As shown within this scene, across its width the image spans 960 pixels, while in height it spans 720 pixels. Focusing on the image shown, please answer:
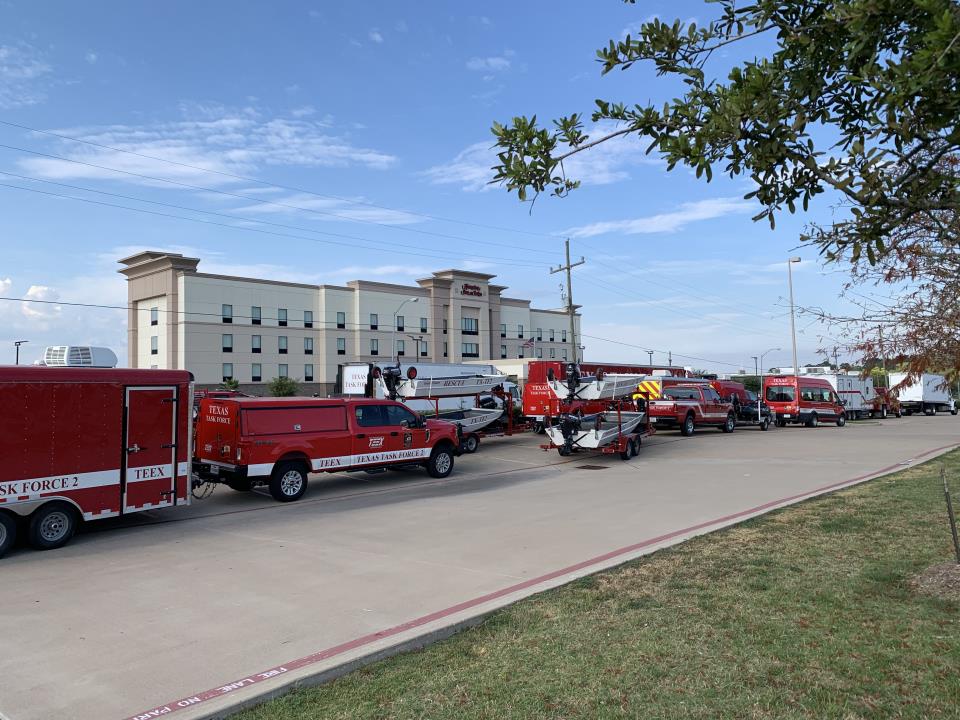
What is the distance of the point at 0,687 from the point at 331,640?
2360 mm

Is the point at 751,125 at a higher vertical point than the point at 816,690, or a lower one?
higher

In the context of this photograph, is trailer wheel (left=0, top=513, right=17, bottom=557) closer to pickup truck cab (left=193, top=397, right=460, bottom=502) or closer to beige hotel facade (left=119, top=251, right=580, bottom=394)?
pickup truck cab (left=193, top=397, right=460, bottom=502)

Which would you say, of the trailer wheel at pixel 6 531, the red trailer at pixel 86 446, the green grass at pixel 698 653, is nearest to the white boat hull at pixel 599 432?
the red trailer at pixel 86 446

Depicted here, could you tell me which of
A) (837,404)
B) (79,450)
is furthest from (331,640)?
(837,404)

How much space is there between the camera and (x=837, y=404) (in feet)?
133

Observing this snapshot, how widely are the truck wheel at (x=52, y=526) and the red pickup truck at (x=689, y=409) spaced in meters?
23.5

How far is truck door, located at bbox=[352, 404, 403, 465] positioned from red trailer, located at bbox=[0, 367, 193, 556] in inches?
170

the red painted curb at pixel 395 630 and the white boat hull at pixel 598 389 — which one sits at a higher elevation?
the white boat hull at pixel 598 389

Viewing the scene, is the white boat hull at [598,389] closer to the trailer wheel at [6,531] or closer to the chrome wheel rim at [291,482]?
the chrome wheel rim at [291,482]

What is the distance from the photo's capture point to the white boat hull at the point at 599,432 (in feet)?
67.8

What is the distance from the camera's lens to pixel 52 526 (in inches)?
391

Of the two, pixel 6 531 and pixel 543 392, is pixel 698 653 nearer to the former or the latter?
pixel 6 531

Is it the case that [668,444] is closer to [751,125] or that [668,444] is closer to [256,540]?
[256,540]

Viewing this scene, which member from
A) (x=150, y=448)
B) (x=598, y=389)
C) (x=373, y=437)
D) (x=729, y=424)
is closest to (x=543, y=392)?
(x=598, y=389)
